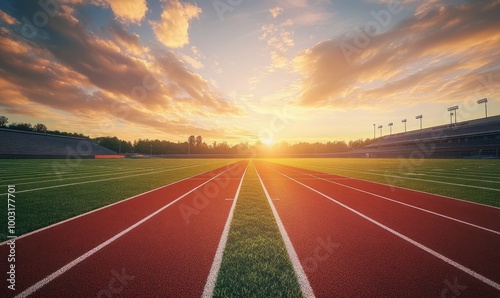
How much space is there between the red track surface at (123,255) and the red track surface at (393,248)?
1.86m

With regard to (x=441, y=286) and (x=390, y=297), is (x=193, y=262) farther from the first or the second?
(x=441, y=286)

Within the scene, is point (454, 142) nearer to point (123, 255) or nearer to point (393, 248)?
point (393, 248)


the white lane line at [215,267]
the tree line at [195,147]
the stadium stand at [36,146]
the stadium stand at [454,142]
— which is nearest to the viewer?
the white lane line at [215,267]

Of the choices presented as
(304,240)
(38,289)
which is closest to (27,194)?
(38,289)

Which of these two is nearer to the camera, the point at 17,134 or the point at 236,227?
the point at 236,227

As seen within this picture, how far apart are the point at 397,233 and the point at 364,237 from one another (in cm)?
92

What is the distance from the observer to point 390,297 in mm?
2652

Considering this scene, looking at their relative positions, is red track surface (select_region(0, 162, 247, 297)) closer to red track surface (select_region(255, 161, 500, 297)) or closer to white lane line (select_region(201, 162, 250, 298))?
white lane line (select_region(201, 162, 250, 298))

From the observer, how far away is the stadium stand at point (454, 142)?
151ft

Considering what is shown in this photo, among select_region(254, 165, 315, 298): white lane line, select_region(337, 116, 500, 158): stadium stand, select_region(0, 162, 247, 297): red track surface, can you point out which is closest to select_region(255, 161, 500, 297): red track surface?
select_region(254, 165, 315, 298): white lane line

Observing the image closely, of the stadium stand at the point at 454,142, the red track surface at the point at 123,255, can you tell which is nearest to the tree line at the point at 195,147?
the stadium stand at the point at 454,142

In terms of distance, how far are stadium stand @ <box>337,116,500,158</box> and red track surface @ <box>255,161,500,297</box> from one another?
57.1m

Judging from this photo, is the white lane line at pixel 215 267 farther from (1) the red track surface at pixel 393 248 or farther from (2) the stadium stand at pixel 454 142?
(2) the stadium stand at pixel 454 142

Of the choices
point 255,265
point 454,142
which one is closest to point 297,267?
point 255,265
